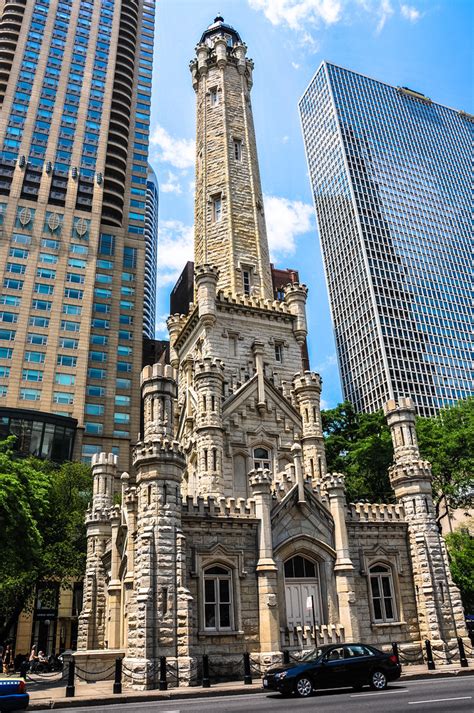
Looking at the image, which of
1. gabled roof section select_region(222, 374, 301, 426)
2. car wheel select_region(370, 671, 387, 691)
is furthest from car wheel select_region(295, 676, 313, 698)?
gabled roof section select_region(222, 374, 301, 426)

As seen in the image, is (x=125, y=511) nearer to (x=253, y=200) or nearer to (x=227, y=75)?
(x=253, y=200)

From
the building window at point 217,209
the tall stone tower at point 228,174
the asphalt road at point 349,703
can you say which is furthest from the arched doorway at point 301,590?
the building window at point 217,209

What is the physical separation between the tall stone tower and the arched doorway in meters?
16.9

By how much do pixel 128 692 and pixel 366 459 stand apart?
2691cm

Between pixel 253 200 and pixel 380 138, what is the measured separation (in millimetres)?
128787

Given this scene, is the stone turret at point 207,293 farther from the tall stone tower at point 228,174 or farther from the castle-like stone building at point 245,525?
the tall stone tower at point 228,174

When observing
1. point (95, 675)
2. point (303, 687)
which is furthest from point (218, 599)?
point (303, 687)

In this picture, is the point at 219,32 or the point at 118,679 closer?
the point at 118,679

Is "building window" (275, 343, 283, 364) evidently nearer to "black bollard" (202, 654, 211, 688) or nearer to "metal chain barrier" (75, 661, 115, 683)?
"black bollard" (202, 654, 211, 688)

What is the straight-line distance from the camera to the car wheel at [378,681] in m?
17.3

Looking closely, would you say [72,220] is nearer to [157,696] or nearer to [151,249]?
[157,696]

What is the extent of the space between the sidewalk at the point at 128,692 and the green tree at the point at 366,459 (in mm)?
19985

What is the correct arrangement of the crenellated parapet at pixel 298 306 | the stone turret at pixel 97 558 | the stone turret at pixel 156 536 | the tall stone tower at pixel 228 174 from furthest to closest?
the tall stone tower at pixel 228 174
the crenellated parapet at pixel 298 306
the stone turret at pixel 97 558
the stone turret at pixel 156 536

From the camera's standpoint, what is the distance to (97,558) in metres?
30.7
